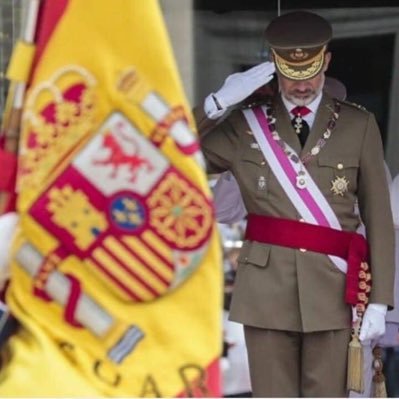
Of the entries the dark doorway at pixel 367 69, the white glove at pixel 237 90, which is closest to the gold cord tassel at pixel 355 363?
the white glove at pixel 237 90

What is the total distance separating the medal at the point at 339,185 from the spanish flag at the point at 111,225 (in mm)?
1043

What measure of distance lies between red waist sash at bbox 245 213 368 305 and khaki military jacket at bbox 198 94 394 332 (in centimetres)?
2

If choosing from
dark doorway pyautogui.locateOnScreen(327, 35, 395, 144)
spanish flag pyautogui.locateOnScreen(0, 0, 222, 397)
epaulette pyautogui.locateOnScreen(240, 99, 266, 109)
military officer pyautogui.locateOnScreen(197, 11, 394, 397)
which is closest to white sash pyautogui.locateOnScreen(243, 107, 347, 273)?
military officer pyautogui.locateOnScreen(197, 11, 394, 397)

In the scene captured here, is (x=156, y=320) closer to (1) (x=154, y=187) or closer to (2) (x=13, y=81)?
(1) (x=154, y=187)

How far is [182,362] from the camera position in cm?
171

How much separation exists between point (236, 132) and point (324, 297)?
0.46 metres

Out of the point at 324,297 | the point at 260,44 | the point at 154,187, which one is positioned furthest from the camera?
the point at 260,44

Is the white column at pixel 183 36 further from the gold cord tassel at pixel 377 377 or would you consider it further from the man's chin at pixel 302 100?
the gold cord tassel at pixel 377 377

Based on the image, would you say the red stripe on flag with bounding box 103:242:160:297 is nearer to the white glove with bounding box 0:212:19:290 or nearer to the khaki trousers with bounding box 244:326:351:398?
the white glove with bounding box 0:212:19:290

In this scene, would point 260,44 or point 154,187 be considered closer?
point 154,187

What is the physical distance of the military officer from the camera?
8.88 feet

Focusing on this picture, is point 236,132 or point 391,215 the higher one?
point 236,132

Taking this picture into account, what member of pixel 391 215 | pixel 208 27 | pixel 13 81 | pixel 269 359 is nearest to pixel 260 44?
pixel 208 27

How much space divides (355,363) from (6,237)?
1231 millimetres
